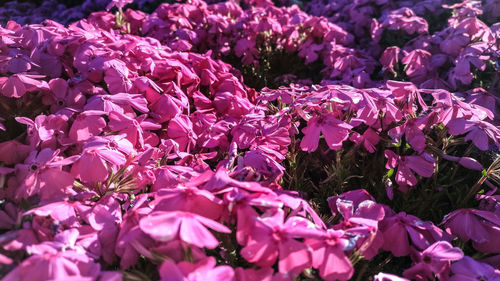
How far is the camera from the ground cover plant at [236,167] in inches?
34.5

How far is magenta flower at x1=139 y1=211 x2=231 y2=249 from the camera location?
78cm

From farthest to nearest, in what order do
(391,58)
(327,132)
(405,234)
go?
(391,58), (327,132), (405,234)

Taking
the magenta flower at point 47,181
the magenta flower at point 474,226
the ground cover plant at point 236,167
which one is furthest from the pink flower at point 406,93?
the magenta flower at point 47,181

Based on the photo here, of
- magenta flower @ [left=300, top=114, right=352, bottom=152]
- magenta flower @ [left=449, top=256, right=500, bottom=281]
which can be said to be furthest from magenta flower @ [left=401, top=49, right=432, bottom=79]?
magenta flower @ [left=449, top=256, right=500, bottom=281]

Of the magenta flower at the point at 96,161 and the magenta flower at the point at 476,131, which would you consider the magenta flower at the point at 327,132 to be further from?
the magenta flower at the point at 96,161

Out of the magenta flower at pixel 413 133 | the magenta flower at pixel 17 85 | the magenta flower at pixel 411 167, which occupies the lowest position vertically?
the magenta flower at pixel 411 167

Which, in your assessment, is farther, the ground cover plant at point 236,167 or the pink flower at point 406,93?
the pink flower at point 406,93

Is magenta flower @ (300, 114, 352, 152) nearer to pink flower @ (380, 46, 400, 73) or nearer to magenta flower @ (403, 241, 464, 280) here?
magenta flower @ (403, 241, 464, 280)

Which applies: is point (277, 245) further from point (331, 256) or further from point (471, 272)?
point (471, 272)

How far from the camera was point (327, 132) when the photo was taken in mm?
1290

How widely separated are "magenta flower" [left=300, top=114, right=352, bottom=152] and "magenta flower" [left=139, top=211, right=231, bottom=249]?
565 millimetres

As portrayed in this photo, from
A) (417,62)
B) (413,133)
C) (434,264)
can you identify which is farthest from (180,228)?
(417,62)

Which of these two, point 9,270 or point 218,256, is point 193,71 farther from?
point 9,270

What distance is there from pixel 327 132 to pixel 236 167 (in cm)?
31
